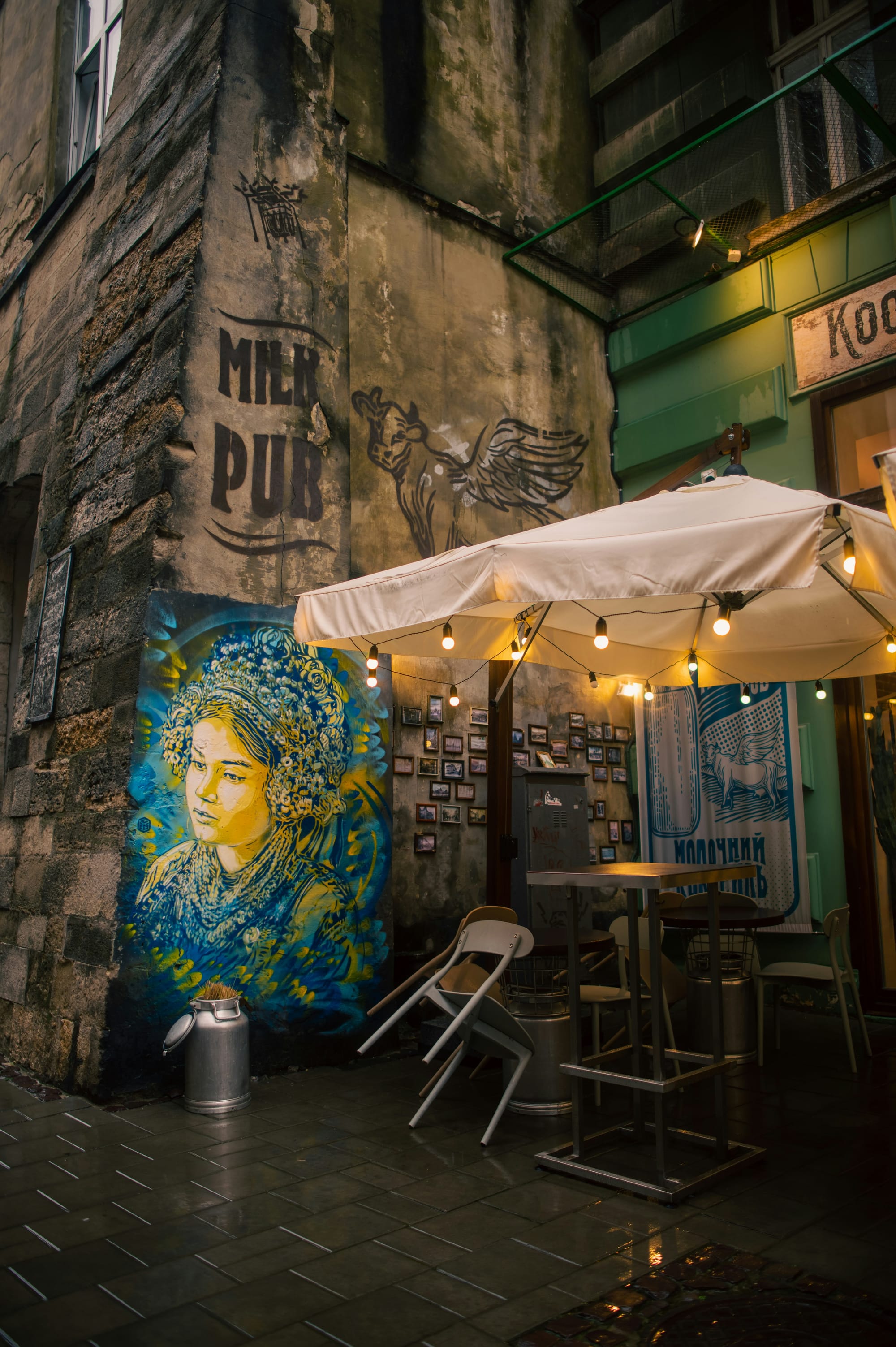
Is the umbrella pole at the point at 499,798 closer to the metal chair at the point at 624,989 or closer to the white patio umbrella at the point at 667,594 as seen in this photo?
the white patio umbrella at the point at 667,594

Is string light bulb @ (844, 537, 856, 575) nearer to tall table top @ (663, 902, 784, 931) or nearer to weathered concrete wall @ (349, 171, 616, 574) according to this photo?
→ tall table top @ (663, 902, 784, 931)

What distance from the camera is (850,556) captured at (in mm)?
3314

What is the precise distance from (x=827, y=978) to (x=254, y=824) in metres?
3.29

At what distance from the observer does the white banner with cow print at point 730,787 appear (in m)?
6.95

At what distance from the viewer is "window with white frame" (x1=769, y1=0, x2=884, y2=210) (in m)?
7.07

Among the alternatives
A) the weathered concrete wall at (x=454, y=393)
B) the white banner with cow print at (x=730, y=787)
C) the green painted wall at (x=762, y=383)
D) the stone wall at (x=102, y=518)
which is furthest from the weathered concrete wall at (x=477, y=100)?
the white banner with cow print at (x=730, y=787)

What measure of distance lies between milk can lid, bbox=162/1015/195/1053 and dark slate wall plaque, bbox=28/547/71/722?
7.81 feet

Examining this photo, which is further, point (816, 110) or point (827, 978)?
point (816, 110)

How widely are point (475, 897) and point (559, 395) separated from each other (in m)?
4.51

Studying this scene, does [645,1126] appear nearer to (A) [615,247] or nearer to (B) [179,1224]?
(B) [179,1224]

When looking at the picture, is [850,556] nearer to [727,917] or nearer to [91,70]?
[727,917]

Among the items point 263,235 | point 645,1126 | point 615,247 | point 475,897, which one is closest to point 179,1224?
point 645,1126

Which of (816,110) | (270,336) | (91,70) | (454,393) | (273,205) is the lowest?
(270,336)

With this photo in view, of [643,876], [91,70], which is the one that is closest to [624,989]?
[643,876]
